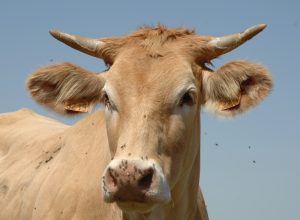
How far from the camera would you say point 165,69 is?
592 centimetres

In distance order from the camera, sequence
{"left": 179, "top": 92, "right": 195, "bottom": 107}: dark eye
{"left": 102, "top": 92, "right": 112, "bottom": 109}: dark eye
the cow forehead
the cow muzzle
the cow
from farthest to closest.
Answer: {"left": 102, "top": 92, "right": 112, "bottom": 109}: dark eye → {"left": 179, "top": 92, "right": 195, "bottom": 107}: dark eye → the cow forehead → the cow → the cow muzzle

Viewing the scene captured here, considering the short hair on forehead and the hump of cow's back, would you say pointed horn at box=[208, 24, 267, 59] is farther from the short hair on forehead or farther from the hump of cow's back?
the hump of cow's back

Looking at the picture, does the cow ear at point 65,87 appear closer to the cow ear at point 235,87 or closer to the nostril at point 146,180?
the cow ear at point 235,87

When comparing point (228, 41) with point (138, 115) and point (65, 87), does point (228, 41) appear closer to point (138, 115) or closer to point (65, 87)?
point (138, 115)

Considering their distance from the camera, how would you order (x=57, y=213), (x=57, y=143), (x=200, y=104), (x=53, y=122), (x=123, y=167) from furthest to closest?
(x=53, y=122) < (x=57, y=143) < (x=57, y=213) < (x=200, y=104) < (x=123, y=167)

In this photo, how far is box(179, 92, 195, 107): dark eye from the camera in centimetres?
591

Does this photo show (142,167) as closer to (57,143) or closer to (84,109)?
(84,109)

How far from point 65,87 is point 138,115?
1.35 m

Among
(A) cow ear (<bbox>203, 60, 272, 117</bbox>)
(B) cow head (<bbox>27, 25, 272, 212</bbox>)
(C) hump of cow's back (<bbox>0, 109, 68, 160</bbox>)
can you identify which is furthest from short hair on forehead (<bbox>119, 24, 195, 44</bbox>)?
(C) hump of cow's back (<bbox>0, 109, 68, 160</bbox>)

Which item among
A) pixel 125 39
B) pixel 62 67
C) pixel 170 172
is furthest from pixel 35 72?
pixel 170 172

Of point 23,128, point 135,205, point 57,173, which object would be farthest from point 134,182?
point 23,128

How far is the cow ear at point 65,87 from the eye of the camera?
21.7ft

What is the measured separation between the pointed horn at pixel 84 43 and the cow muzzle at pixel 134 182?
1.73 meters

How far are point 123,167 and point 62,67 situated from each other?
1886 millimetres
